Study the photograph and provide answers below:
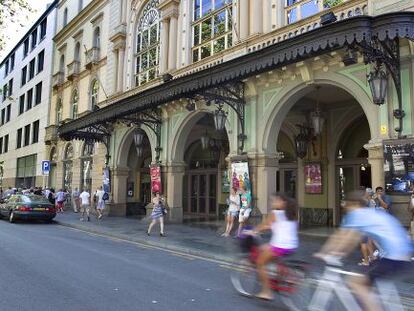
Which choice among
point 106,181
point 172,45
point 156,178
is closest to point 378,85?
point 156,178

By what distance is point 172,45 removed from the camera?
65.4ft

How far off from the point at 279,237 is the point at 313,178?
38.7 ft

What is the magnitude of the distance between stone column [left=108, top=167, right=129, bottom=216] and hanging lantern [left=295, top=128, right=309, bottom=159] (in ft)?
32.6

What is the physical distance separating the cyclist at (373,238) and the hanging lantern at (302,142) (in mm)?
12146

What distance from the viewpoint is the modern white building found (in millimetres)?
36750

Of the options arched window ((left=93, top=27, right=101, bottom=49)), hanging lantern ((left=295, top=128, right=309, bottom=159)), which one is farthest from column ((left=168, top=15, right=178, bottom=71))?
arched window ((left=93, top=27, right=101, bottom=49))

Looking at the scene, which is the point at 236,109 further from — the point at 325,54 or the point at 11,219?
the point at 11,219

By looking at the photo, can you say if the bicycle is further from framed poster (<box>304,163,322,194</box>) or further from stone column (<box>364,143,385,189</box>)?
framed poster (<box>304,163,322,194</box>)

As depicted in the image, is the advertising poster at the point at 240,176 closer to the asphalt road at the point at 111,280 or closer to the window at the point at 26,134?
the asphalt road at the point at 111,280

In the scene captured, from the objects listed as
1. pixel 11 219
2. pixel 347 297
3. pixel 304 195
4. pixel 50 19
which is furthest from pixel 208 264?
pixel 50 19

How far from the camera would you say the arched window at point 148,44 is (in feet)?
71.5

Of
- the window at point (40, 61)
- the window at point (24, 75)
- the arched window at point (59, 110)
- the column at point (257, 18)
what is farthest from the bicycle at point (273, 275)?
the window at point (24, 75)

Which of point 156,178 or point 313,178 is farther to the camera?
point 156,178

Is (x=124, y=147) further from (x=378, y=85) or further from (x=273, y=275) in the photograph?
(x=273, y=275)
